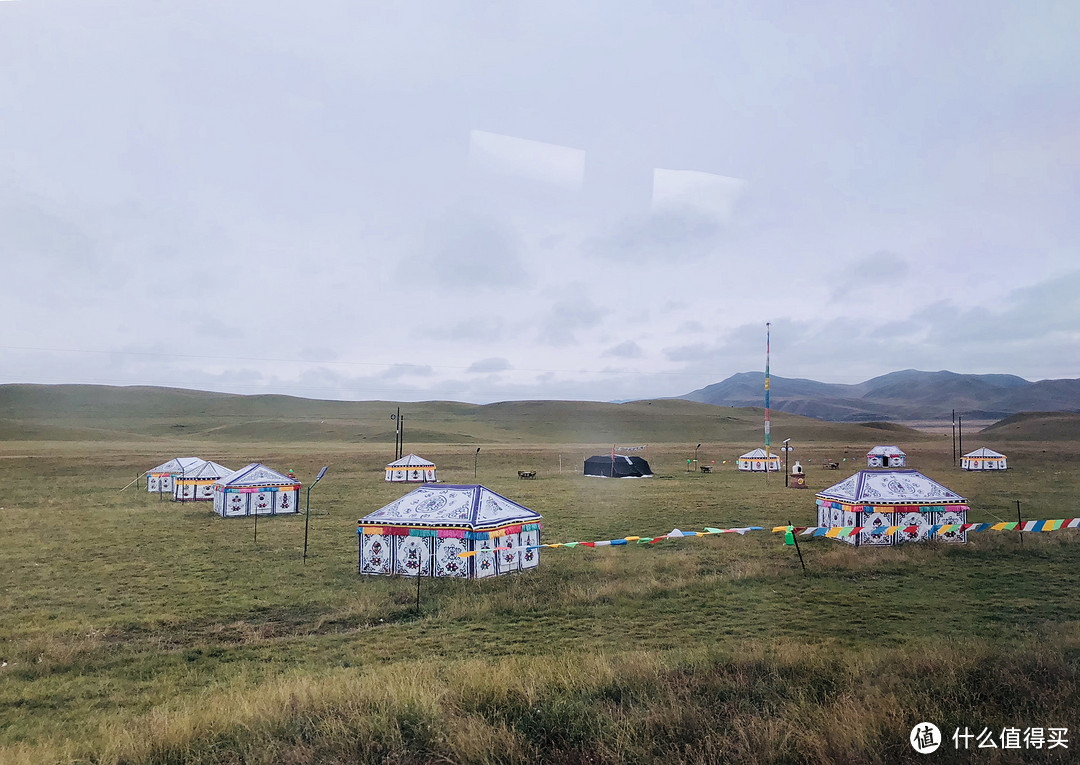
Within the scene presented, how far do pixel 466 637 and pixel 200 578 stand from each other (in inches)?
300

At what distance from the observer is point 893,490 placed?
16.5 metres

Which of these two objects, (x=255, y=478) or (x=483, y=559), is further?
(x=255, y=478)

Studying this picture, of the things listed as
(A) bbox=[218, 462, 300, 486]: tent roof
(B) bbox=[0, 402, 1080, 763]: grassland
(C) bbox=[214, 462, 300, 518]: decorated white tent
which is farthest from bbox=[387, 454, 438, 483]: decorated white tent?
(B) bbox=[0, 402, 1080, 763]: grassland

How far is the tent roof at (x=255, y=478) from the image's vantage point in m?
23.2

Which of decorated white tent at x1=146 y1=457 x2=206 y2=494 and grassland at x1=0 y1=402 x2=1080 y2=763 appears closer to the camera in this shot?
grassland at x1=0 y1=402 x2=1080 y2=763

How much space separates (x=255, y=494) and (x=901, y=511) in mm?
21620

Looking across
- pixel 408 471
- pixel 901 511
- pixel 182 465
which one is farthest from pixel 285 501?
pixel 901 511

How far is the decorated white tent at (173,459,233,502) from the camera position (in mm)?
27719

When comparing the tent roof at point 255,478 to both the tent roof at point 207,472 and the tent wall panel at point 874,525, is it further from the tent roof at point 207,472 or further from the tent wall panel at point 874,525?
the tent wall panel at point 874,525

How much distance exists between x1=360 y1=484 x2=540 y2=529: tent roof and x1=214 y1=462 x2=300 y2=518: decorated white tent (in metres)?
11.8

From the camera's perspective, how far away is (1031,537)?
16359 mm

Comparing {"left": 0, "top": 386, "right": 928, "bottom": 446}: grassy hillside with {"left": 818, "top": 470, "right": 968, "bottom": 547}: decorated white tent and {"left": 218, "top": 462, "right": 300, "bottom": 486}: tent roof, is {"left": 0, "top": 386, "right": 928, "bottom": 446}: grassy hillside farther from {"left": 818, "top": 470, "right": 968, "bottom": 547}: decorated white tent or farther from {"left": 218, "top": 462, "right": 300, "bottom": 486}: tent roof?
{"left": 818, "top": 470, "right": 968, "bottom": 547}: decorated white tent

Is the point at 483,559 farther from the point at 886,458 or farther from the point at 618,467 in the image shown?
the point at 886,458

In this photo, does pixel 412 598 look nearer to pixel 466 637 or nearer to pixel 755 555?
pixel 466 637
